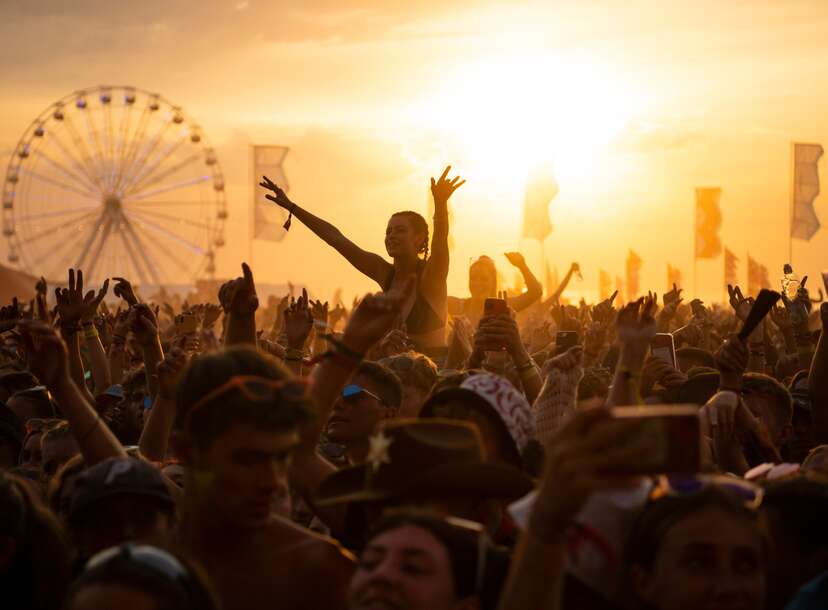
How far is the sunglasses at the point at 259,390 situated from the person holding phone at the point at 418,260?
4.80 metres

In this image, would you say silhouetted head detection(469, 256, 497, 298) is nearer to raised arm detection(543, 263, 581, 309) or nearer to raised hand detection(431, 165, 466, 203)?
raised hand detection(431, 165, 466, 203)

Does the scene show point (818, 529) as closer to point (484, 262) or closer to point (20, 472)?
point (20, 472)

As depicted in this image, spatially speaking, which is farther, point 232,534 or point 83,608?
point 232,534

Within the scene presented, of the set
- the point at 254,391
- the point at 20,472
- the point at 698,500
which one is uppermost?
the point at 254,391

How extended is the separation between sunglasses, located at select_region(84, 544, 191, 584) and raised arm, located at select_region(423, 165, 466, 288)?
574 centimetres

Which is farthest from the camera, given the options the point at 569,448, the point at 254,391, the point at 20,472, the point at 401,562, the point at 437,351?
the point at 437,351

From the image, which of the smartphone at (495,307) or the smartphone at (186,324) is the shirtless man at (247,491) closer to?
the smartphone at (495,307)

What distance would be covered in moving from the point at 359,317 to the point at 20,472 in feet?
7.90

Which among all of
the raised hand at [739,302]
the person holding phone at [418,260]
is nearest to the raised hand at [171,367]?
the person holding phone at [418,260]

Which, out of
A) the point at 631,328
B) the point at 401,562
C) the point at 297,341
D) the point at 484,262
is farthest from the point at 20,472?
the point at 484,262

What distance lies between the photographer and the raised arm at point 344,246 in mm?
8781

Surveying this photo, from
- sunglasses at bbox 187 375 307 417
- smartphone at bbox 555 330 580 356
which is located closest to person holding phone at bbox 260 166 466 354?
smartphone at bbox 555 330 580 356

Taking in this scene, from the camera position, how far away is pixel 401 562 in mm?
3145

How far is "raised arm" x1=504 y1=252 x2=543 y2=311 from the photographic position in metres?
11.1
